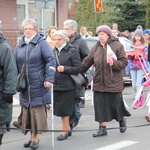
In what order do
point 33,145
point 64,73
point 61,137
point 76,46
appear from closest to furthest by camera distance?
point 33,145 → point 64,73 → point 61,137 → point 76,46

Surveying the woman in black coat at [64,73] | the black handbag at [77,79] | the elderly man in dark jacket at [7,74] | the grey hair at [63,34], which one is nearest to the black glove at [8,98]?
the elderly man in dark jacket at [7,74]

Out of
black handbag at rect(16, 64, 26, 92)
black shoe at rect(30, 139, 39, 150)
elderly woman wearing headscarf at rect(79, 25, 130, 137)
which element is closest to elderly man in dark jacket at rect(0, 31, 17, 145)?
black handbag at rect(16, 64, 26, 92)

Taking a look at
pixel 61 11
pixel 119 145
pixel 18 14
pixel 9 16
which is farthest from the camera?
pixel 61 11

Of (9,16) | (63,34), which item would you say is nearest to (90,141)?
(63,34)

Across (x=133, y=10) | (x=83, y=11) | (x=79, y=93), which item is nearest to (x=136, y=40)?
(x=79, y=93)

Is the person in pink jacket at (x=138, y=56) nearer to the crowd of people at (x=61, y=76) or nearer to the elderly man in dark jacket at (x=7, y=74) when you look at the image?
the crowd of people at (x=61, y=76)

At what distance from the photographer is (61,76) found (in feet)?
23.8

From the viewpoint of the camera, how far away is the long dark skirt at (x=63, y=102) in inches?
289

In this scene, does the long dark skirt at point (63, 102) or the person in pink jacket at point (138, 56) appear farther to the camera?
the person in pink jacket at point (138, 56)

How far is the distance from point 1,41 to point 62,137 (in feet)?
Result: 7.24

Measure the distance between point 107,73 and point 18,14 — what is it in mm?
16725

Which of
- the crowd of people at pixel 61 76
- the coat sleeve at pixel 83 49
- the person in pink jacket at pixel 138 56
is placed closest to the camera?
the crowd of people at pixel 61 76

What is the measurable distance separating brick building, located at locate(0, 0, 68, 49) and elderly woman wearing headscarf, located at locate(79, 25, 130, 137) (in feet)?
45.8

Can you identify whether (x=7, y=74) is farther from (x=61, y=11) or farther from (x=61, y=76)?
(x=61, y=11)
